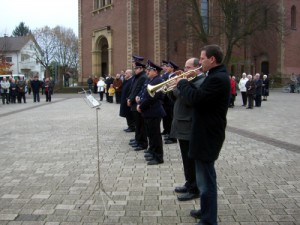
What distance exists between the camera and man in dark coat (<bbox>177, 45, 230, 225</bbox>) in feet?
13.3

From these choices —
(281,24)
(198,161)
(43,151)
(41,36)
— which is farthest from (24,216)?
(41,36)

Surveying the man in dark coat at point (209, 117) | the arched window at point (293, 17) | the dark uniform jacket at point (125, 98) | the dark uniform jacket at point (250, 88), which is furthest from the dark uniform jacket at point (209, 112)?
the arched window at point (293, 17)

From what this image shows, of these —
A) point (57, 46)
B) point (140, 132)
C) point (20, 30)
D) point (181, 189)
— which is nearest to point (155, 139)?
point (140, 132)

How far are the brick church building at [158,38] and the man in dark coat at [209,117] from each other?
32.0 meters

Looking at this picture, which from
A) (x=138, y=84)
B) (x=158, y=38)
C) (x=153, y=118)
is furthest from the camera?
(x=158, y=38)

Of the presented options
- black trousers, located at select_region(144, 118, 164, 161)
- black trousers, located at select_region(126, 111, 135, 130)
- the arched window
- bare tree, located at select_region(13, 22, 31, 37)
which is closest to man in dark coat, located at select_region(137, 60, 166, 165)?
black trousers, located at select_region(144, 118, 164, 161)

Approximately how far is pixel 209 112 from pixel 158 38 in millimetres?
34594

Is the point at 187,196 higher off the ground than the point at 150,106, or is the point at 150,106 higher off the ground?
the point at 150,106

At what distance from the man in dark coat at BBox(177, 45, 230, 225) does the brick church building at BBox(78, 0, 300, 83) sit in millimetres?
31990

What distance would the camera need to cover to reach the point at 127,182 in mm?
6371

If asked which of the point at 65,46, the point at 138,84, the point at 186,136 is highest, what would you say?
the point at 65,46

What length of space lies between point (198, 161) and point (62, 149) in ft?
18.6

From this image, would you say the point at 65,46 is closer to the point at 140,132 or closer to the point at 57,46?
the point at 57,46

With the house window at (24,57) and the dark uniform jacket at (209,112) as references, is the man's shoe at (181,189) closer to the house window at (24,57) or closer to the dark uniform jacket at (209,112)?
the dark uniform jacket at (209,112)
